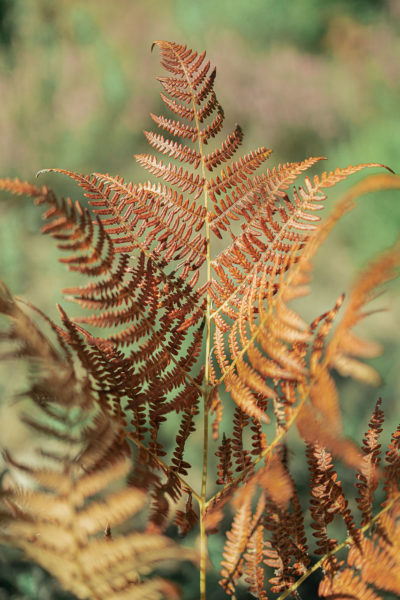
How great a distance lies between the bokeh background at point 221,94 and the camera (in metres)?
0.63

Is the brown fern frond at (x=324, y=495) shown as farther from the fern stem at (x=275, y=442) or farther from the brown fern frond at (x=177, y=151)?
the brown fern frond at (x=177, y=151)

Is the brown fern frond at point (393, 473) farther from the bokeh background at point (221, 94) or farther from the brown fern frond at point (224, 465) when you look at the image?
the bokeh background at point (221, 94)

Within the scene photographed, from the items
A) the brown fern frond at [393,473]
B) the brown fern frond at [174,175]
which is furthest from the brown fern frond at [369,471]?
the brown fern frond at [174,175]

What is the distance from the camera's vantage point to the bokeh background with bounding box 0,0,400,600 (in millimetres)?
629

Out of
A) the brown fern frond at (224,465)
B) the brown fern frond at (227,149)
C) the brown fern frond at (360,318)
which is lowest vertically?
the brown fern frond at (224,465)

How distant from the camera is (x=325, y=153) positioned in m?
0.63

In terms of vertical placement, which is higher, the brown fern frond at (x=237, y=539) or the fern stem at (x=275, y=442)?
the fern stem at (x=275, y=442)

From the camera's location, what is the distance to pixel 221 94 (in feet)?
2.15

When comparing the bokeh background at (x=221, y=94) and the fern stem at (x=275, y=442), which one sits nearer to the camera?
the fern stem at (x=275, y=442)

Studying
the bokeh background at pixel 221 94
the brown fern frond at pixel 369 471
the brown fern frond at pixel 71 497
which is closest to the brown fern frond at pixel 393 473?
the brown fern frond at pixel 369 471

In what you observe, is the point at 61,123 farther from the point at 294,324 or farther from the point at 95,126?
the point at 294,324

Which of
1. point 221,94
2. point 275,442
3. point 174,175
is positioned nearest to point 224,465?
point 275,442

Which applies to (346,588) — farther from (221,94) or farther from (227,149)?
(221,94)

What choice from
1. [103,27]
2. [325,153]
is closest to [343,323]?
[325,153]
